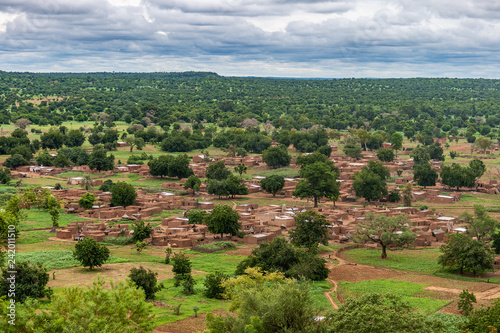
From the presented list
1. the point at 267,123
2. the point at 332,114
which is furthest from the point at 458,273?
the point at 332,114

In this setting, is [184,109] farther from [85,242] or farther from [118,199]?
[85,242]

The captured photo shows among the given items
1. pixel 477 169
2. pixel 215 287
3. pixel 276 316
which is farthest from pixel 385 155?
pixel 276 316

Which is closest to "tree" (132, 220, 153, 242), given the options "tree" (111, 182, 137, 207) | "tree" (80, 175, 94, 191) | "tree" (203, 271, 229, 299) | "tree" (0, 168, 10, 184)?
"tree" (111, 182, 137, 207)

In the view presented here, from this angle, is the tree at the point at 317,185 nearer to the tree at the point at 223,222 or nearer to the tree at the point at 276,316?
the tree at the point at 223,222

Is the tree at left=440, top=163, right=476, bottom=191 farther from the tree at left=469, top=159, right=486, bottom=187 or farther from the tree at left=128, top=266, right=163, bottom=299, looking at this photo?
the tree at left=128, top=266, right=163, bottom=299

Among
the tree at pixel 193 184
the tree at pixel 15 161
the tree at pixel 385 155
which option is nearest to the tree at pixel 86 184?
the tree at pixel 193 184

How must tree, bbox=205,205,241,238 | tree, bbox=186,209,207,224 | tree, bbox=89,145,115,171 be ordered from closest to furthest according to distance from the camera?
1. tree, bbox=205,205,241,238
2. tree, bbox=186,209,207,224
3. tree, bbox=89,145,115,171
